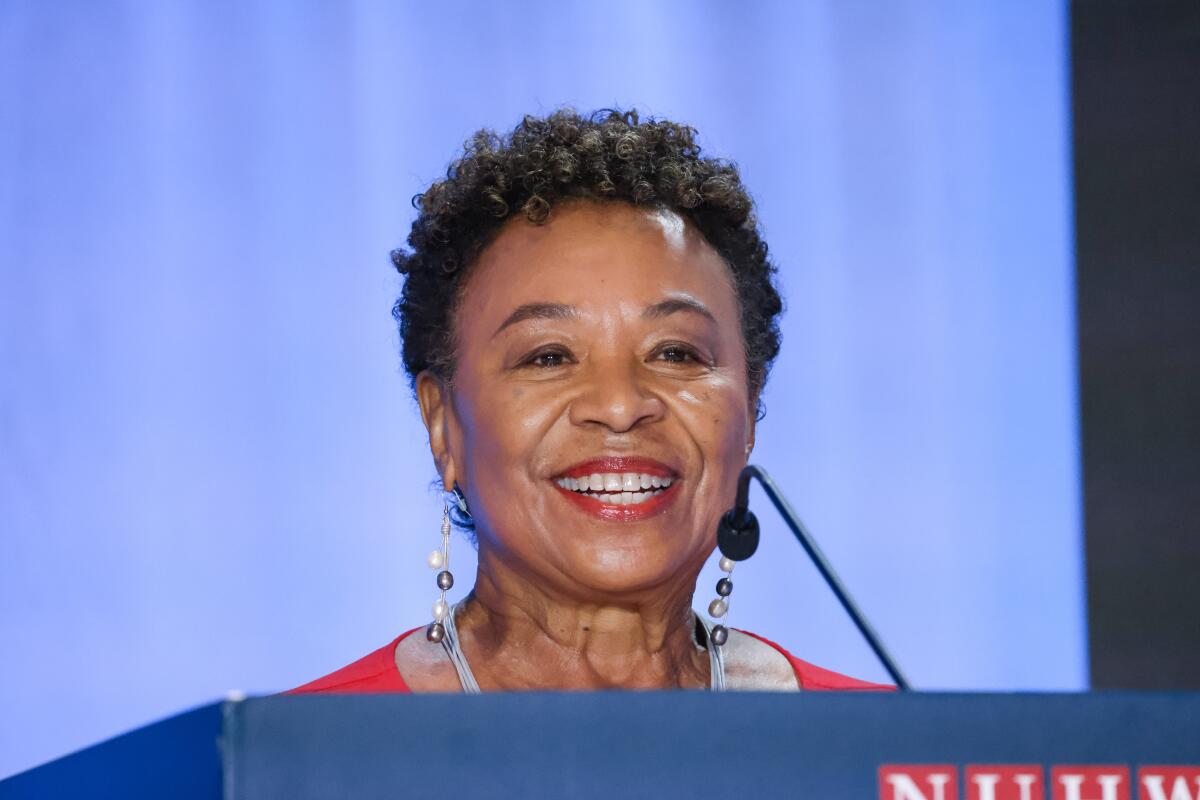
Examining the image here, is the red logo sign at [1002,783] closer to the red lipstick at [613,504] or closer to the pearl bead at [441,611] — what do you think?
the red lipstick at [613,504]

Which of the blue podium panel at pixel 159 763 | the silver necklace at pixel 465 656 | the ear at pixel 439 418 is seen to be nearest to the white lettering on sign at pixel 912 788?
the blue podium panel at pixel 159 763

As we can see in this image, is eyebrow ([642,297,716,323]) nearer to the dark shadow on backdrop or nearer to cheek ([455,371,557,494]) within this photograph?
cheek ([455,371,557,494])

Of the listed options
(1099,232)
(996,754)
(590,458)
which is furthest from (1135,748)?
(1099,232)

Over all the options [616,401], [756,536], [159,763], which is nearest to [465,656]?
[616,401]

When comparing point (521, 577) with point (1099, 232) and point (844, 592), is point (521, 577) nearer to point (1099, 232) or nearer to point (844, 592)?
point (844, 592)

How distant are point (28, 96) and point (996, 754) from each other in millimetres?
2215

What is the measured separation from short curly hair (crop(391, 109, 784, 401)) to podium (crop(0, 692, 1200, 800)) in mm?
974

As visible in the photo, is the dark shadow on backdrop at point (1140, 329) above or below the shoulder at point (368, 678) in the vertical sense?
above

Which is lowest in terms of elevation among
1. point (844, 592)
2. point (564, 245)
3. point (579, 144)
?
point (844, 592)

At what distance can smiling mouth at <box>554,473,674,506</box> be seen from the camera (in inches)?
65.5

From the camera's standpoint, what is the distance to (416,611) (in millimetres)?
2627

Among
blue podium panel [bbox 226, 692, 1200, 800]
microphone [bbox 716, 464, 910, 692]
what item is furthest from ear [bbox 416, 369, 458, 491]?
blue podium panel [bbox 226, 692, 1200, 800]

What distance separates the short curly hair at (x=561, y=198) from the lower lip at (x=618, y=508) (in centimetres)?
27

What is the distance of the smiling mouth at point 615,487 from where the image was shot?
5.46ft
